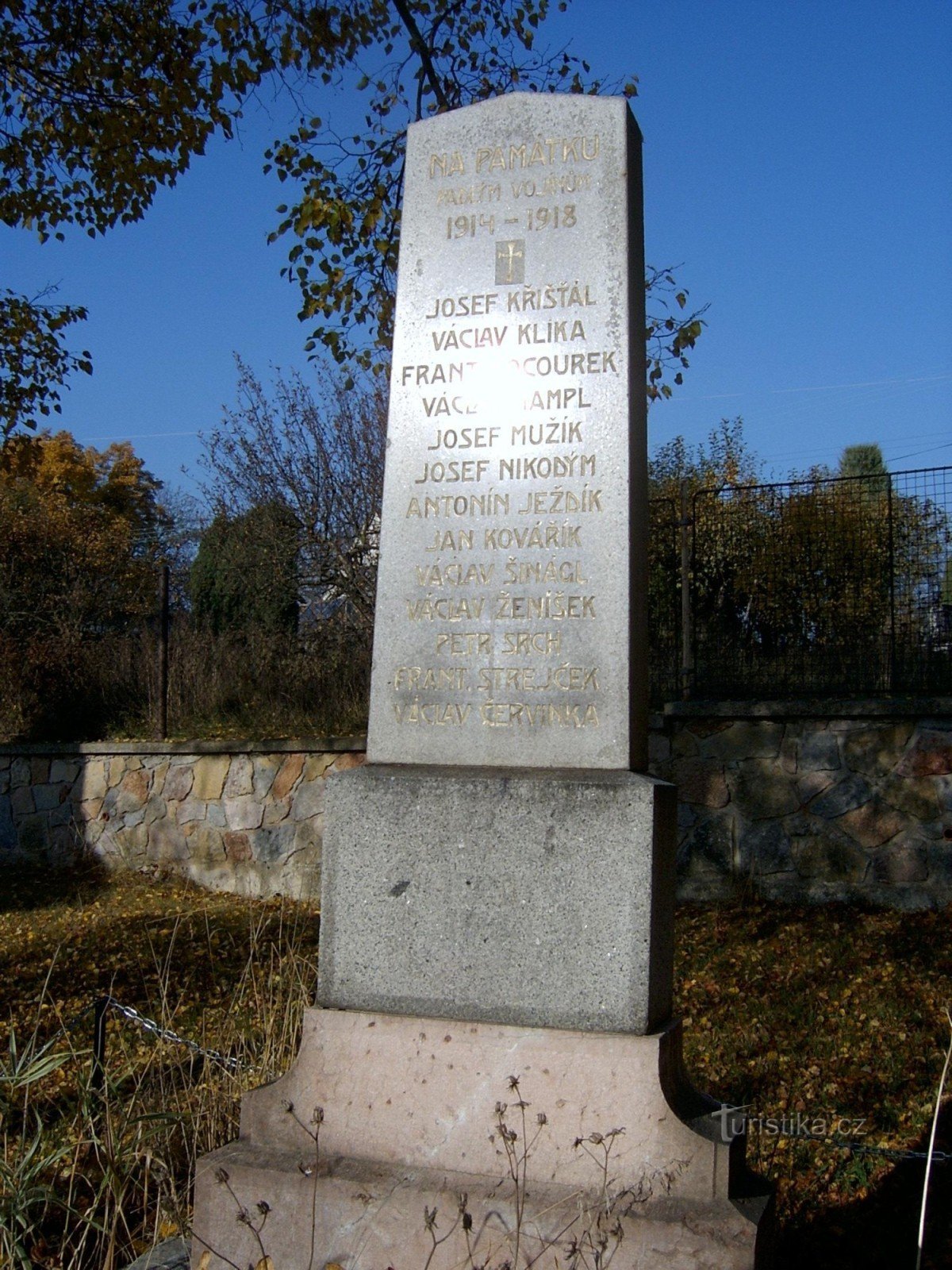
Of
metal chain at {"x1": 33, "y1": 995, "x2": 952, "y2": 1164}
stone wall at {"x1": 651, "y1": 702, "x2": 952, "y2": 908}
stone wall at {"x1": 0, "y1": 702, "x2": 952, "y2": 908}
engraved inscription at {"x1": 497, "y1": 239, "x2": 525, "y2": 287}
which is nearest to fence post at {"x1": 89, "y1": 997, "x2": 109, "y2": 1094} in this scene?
metal chain at {"x1": 33, "y1": 995, "x2": 952, "y2": 1164}

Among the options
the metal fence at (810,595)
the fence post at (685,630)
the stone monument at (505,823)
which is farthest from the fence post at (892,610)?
the stone monument at (505,823)

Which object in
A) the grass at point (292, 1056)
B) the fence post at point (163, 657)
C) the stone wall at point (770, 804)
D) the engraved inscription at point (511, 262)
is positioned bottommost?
the grass at point (292, 1056)

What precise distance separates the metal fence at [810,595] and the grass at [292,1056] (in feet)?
5.63

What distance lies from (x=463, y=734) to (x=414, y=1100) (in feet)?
3.09

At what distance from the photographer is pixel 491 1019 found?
305 centimetres

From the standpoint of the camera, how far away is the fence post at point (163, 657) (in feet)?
34.3

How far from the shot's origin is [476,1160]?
9.72ft

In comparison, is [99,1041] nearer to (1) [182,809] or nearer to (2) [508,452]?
(2) [508,452]

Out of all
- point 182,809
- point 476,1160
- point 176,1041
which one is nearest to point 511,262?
point 476,1160

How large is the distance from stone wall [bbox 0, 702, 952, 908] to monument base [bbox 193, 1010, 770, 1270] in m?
3.89

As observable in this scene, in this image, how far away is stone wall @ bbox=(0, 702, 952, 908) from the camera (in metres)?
7.79

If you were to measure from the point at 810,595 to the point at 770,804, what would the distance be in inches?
64.4

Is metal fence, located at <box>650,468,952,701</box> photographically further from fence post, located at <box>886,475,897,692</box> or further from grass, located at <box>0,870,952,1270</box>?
grass, located at <box>0,870,952,1270</box>

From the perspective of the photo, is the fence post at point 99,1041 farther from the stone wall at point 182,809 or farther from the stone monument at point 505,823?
the stone wall at point 182,809
